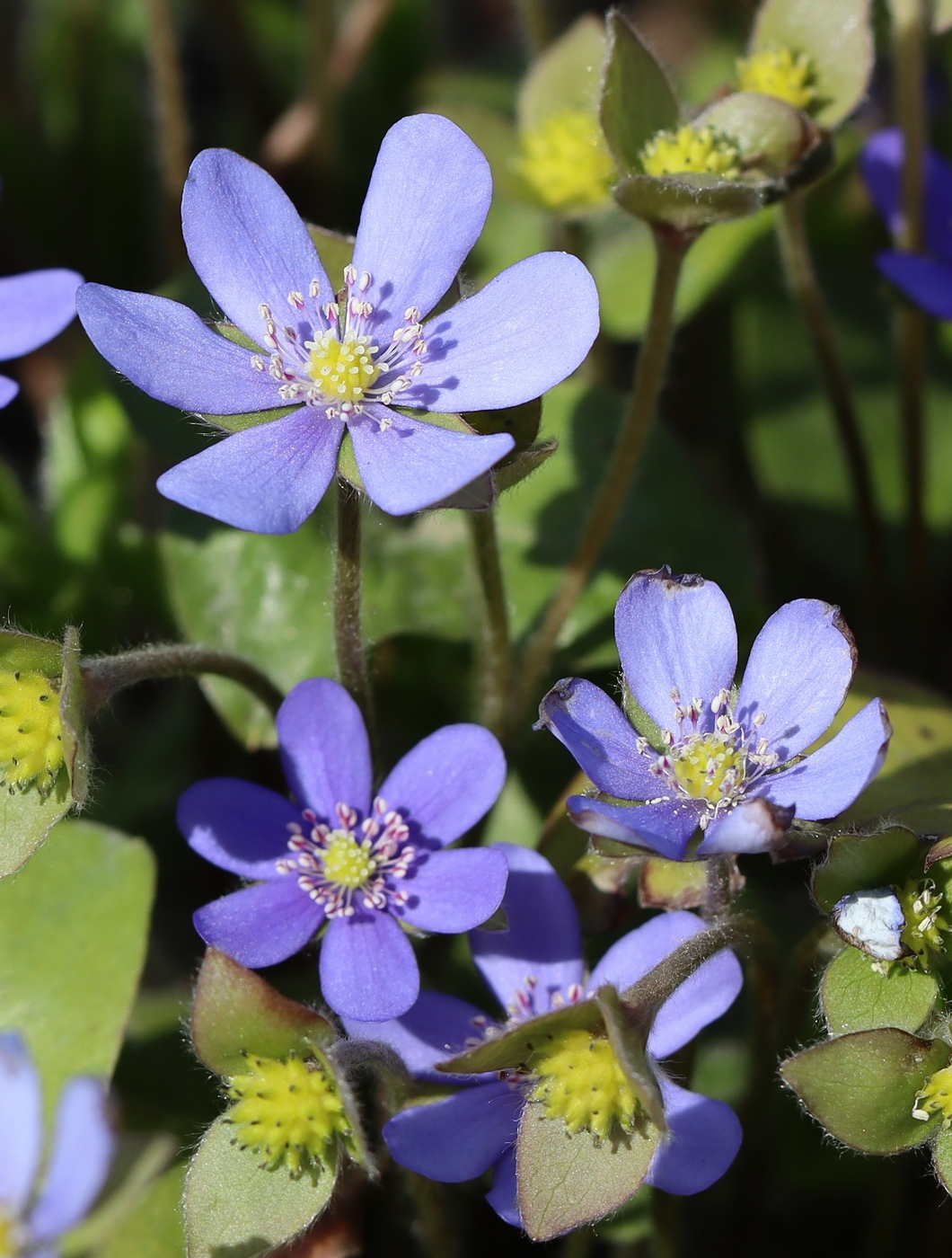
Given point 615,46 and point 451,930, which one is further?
point 615,46

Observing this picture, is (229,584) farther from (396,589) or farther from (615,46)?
(615,46)

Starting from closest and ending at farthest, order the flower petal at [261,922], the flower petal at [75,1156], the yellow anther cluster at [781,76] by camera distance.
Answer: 1. the flower petal at [261,922]
2. the flower petal at [75,1156]
3. the yellow anther cluster at [781,76]

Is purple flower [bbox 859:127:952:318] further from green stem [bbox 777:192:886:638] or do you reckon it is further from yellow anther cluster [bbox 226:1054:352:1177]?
yellow anther cluster [bbox 226:1054:352:1177]

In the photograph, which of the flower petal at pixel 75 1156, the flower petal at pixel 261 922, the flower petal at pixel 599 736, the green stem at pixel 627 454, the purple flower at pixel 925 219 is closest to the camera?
the flower petal at pixel 599 736

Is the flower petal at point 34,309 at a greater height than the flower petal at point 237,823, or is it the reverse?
the flower petal at point 34,309

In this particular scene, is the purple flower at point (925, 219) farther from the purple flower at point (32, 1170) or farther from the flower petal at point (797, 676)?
the purple flower at point (32, 1170)

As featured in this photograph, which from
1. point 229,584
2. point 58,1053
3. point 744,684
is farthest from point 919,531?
point 58,1053

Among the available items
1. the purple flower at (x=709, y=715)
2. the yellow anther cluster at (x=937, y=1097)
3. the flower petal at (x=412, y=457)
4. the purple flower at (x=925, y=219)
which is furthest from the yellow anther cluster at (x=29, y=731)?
the purple flower at (x=925, y=219)
